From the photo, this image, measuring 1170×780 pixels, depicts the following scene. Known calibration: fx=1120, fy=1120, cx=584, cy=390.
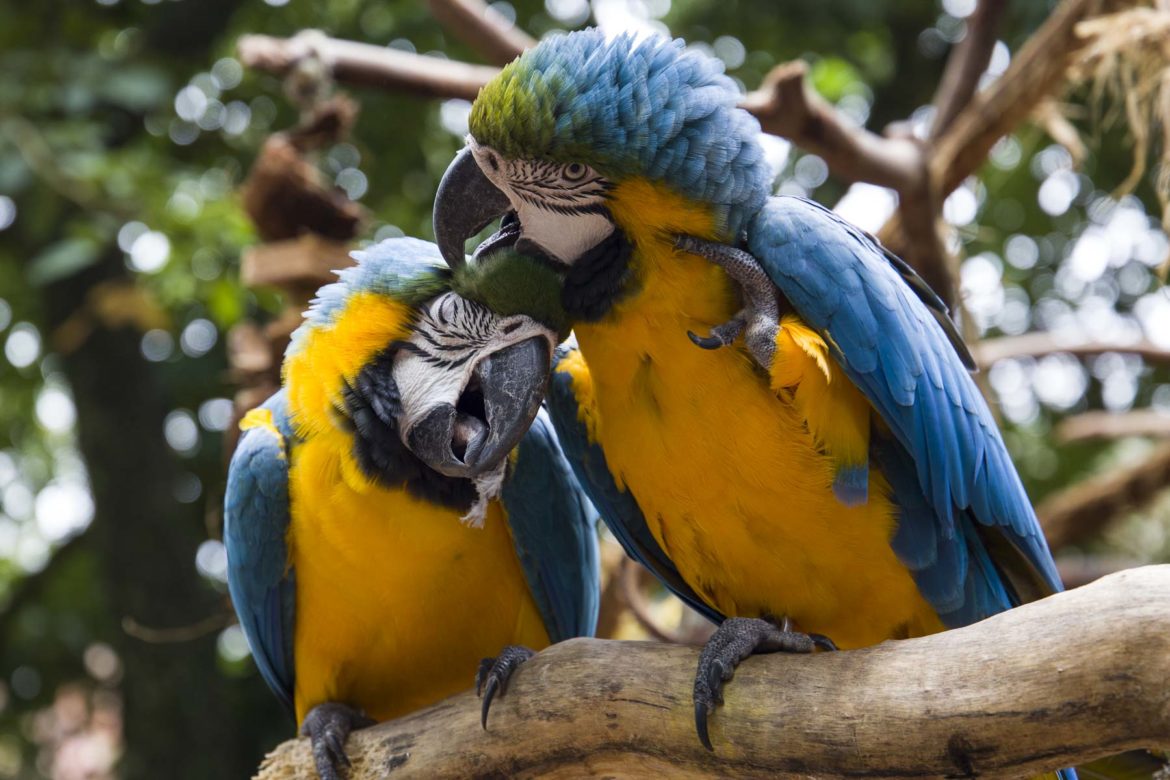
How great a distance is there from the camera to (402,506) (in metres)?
2.46

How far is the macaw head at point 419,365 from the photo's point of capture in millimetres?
2299

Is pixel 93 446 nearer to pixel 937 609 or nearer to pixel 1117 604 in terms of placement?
pixel 937 609

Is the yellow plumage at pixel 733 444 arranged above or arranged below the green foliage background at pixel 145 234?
above

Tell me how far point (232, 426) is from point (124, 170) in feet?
4.21

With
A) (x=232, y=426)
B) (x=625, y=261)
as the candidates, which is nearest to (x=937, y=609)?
(x=625, y=261)

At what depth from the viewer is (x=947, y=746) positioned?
1786 millimetres

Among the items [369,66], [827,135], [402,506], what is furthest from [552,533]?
[369,66]

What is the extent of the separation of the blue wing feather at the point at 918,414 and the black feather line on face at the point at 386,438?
847 mm

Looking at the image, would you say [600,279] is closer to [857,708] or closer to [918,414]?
[918,414]

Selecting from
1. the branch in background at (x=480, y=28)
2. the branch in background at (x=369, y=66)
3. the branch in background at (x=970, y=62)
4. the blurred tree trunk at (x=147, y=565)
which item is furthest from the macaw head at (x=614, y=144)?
the blurred tree trunk at (x=147, y=565)

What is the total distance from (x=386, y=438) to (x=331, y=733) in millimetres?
705

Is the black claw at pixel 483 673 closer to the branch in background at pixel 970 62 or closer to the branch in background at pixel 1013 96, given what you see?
the branch in background at pixel 1013 96

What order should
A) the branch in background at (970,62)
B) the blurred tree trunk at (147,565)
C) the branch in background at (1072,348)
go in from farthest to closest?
the blurred tree trunk at (147,565)
the branch in background at (1072,348)
the branch in background at (970,62)

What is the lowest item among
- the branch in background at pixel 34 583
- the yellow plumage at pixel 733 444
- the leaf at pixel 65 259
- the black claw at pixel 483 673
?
the branch in background at pixel 34 583
